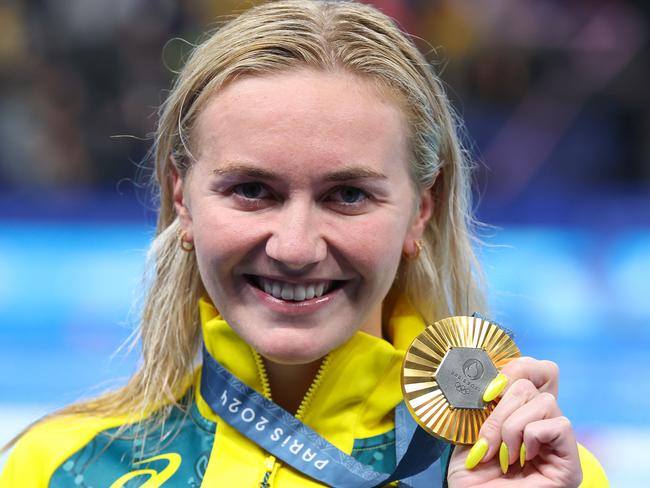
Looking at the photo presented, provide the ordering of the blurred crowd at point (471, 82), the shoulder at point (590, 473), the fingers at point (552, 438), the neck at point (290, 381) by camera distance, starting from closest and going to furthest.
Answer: the fingers at point (552, 438) < the shoulder at point (590, 473) < the neck at point (290, 381) < the blurred crowd at point (471, 82)

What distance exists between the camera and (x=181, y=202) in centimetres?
203

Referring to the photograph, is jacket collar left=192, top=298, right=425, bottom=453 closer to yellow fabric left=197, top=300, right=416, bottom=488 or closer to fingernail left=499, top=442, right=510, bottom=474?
yellow fabric left=197, top=300, right=416, bottom=488

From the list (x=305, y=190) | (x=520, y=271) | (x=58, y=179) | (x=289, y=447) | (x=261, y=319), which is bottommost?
(x=289, y=447)

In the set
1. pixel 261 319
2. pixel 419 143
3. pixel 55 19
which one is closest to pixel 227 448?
pixel 261 319

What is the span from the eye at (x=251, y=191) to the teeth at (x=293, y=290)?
A: 0.46 ft

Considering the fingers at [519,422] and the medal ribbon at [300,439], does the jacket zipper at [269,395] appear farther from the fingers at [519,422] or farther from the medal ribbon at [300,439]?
the fingers at [519,422]

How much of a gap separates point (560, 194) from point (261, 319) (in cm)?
422

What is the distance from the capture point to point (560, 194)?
5.78 meters

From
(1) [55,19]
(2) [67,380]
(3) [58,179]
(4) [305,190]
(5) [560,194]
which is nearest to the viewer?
(4) [305,190]

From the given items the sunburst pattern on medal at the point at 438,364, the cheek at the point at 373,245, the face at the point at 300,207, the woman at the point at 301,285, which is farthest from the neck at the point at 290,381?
the sunburst pattern on medal at the point at 438,364

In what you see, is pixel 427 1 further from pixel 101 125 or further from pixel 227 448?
pixel 227 448

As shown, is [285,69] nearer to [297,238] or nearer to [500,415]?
[297,238]

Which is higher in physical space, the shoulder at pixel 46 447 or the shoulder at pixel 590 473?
the shoulder at pixel 590 473

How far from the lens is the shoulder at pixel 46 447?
1.97 m
